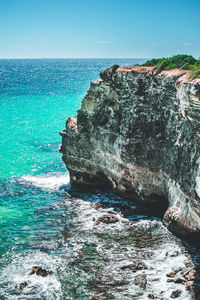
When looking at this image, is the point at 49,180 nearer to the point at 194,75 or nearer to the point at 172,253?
the point at 172,253

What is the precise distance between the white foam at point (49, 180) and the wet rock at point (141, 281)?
1693 cm

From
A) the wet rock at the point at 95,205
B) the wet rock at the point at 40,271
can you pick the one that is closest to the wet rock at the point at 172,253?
the wet rock at the point at 40,271

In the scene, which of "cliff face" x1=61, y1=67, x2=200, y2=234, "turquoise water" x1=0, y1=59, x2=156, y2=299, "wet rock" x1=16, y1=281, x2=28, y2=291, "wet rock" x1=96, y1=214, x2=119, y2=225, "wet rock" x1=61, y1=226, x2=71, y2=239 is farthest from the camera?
"wet rock" x1=96, y1=214, x2=119, y2=225

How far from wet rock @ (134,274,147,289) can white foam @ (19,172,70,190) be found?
16.9m

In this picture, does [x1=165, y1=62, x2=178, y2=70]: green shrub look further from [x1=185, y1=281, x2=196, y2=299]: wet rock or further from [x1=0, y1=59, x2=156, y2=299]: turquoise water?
[x1=185, y1=281, x2=196, y2=299]: wet rock

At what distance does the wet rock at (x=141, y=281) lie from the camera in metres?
17.8

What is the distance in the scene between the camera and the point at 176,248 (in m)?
21.2

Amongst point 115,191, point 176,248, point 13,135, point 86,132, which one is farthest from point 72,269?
point 13,135

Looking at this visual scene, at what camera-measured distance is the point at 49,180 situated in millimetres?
36344

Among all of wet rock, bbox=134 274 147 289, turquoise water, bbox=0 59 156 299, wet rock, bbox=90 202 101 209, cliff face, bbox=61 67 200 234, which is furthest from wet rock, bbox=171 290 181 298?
wet rock, bbox=90 202 101 209

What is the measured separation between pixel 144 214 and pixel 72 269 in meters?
8.94

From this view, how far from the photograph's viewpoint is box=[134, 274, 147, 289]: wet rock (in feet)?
58.3

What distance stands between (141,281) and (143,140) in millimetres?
11835

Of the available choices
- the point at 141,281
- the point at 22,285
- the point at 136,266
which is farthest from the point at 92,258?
the point at 22,285
